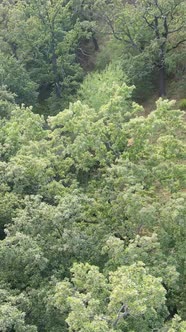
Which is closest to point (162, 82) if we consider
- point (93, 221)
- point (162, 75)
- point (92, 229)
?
point (162, 75)

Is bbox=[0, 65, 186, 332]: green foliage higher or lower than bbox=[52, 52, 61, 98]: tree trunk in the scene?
lower

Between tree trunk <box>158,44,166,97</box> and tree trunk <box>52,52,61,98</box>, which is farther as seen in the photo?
tree trunk <box>52,52,61,98</box>

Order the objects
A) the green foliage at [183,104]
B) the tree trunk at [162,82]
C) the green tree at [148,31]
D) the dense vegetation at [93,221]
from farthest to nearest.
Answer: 1. the tree trunk at [162,82]
2. the green foliage at [183,104]
3. the green tree at [148,31]
4. the dense vegetation at [93,221]

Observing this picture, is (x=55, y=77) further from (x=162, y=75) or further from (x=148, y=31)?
(x=162, y=75)

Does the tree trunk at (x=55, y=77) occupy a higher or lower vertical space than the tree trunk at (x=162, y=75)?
lower

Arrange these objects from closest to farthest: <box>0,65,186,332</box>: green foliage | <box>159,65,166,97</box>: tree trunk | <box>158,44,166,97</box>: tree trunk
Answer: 1. <box>0,65,186,332</box>: green foliage
2. <box>158,44,166,97</box>: tree trunk
3. <box>159,65,166,97</box>: tree trunk

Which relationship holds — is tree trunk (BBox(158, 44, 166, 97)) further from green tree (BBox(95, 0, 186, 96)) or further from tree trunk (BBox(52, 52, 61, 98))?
tree trunk (BBox(52, 52, 61, 98))

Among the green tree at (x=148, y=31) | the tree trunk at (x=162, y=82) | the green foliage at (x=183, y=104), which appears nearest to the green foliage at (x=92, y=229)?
the green foliage at (x=183, y=104)

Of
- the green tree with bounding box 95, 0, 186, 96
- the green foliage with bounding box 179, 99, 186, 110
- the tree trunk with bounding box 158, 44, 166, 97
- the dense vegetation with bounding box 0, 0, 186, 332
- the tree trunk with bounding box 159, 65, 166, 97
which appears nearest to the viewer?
the dense vegetation with bounding box 0, 0, 186, 332

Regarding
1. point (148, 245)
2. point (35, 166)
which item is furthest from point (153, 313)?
point (35, 166)

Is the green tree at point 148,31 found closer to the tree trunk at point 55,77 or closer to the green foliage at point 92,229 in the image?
the tree trunk at point 55,77

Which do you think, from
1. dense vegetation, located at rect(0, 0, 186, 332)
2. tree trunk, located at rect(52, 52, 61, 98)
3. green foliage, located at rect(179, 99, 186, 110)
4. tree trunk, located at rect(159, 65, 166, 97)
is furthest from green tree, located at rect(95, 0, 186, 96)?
dense vegetation, located at rect(0, 0, 186, 332)

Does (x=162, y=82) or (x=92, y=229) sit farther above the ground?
(x=162, y=82)

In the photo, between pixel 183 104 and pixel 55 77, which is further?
pixel 55 77
